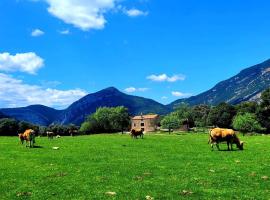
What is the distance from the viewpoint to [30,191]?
919 inches

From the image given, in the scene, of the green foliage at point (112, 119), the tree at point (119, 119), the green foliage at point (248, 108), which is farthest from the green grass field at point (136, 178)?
the green foliage at point (112, 119)

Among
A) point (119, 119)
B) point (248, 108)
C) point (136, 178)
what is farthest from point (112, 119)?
point (136, 178)

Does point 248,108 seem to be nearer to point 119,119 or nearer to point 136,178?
point 119,119

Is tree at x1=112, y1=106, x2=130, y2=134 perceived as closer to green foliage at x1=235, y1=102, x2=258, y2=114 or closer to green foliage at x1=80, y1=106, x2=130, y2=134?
green foliage at x1=80, y1=106, x2=130, y2=134

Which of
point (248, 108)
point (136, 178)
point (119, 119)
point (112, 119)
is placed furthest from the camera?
point (112, 119)

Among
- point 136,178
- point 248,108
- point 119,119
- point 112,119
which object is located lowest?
point 136,178

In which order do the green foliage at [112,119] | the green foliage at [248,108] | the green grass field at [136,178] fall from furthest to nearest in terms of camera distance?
the green foliage at [112,119], the green foliage at [248,108], the green grass field at [136,178]

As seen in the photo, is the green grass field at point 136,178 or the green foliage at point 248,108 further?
the green foliage at point 248,108

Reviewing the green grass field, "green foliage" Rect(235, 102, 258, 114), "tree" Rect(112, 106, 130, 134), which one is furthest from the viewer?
"tree" Rect(112, 106, 130, 134)

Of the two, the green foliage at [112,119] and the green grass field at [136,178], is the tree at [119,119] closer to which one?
the green foliage at [112,119]

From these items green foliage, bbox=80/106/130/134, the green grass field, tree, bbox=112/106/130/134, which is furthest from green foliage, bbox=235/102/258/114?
the green grass field

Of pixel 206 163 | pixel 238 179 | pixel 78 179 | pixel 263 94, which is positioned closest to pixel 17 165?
pixel 78 179

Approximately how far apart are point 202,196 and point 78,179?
895cm

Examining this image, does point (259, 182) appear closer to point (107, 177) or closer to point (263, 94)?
point (107, 177)
